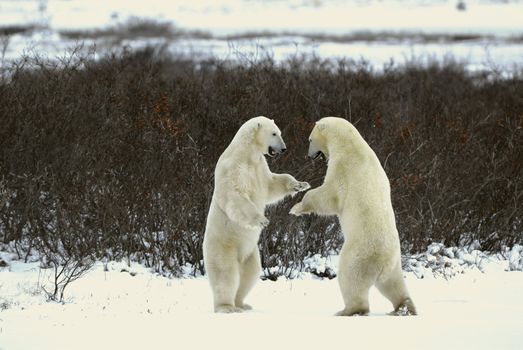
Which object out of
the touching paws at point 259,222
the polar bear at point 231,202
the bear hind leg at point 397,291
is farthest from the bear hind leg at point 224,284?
the bear hind leg at point 397,291

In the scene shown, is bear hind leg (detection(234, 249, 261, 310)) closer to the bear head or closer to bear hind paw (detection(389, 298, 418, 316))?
the bear head

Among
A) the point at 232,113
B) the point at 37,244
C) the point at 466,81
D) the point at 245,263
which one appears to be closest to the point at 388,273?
the point at 245,263

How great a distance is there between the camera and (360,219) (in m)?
4.69

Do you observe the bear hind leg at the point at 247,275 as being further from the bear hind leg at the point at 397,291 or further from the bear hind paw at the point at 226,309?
the bear hind leg at the point at 397,291

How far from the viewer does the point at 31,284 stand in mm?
6219

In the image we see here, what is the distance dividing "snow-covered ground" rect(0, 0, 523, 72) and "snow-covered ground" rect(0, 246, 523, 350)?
13.0 meters

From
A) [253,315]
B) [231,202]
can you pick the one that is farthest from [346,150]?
[253,315]

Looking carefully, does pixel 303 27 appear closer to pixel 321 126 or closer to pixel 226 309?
pixel 321 126

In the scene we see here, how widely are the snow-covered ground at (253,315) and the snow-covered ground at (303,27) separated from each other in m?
13.0

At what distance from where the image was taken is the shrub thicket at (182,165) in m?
7.20

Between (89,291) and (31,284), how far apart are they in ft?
1.58

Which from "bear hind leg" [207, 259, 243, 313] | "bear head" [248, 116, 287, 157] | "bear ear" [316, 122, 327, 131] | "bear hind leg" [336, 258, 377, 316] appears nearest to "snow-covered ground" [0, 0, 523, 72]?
"bear ear" [316, 122, 327, 131]

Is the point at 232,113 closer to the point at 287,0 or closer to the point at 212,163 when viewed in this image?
the point at 212,163

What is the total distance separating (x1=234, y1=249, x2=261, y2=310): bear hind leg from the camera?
16.8 ft
